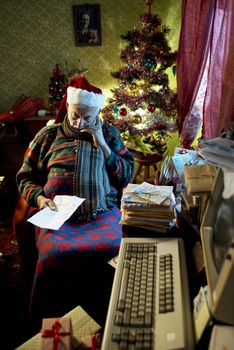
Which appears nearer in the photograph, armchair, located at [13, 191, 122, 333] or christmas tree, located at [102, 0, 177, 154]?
armchair, located at [13, 191, 122, 333]

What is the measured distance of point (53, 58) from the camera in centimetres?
315

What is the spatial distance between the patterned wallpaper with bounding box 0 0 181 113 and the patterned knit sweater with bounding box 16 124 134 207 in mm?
1554

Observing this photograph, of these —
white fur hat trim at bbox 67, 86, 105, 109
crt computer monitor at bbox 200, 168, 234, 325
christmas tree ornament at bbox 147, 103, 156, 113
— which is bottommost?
christmas tree ornament at bbox 147, 103, 156, 113

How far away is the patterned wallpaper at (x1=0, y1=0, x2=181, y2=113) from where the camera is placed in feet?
9.77

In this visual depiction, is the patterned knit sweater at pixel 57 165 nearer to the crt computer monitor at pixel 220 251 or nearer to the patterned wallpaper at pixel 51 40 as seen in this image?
the crt computer monitor at pixel 220 251

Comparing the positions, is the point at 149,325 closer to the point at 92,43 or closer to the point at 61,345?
the point at 61,345

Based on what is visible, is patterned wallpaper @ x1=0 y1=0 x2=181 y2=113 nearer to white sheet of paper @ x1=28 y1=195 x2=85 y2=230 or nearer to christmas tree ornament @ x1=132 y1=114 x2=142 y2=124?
christmas tree ornament @ x1=132 y1=114 x2=142 y2=124

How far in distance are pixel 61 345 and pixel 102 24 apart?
306 centimetres

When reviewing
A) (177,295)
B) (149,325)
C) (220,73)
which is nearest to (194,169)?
(177,295)

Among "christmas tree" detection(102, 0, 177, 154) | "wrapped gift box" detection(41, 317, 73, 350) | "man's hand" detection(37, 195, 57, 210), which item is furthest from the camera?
"christmas tree" detection(102, 0, 177, 154)

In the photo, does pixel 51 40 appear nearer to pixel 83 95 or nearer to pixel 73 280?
pixel 83 95

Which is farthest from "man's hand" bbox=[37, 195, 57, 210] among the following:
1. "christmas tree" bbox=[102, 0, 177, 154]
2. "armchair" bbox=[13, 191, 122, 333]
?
"christmas tree" bbox=[102, 0, 177, 154]

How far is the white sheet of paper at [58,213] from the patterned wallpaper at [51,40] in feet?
6.43

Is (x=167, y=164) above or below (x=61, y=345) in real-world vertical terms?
above
